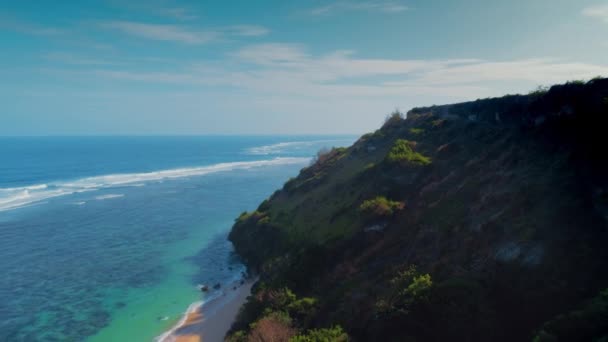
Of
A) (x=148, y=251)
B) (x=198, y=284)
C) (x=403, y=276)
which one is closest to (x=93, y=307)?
(x=198, y=284)

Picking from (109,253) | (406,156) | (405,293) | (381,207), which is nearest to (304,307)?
(405,293)

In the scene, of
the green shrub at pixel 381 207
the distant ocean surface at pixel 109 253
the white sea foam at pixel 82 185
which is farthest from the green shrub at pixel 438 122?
the white sea foam at pixel 82 185

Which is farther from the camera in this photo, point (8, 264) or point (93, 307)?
point (8, 264)

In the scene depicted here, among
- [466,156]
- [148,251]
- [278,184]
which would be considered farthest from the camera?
[278,184]

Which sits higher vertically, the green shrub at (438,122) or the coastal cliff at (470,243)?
the green shrub at (438,122)

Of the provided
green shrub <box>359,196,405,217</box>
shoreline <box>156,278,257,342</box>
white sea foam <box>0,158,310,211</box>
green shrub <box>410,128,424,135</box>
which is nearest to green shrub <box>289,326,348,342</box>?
green shrub <box>359,196,405,217</box>

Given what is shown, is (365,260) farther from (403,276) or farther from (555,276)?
(555,276)

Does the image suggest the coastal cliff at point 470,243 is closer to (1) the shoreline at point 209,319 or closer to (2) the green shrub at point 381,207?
(2) the green shrub at point 381,207
